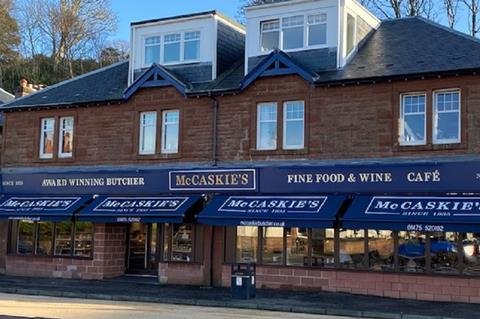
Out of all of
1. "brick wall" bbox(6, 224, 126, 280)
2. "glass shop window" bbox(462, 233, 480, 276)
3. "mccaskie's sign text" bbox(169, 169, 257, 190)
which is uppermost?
"mccaskie's sign text" bbox(169, 169, 257, 190)

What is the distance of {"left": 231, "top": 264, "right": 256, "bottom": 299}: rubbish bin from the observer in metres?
16.5

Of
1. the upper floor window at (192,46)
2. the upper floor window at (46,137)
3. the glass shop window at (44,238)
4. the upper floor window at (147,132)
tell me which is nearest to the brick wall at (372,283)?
the upper floor window at (147,132)

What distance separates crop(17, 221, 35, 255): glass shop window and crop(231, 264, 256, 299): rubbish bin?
1001cm

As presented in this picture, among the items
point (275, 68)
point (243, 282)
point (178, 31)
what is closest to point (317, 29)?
point (275, 68)

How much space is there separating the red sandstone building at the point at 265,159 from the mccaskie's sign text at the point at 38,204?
0.08m

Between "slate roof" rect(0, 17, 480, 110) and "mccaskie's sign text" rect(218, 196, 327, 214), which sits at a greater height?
"slate roof" rect(0, 17, 480, 110)

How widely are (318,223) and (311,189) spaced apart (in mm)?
1681

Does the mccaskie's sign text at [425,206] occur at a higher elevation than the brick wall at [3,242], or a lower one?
higher

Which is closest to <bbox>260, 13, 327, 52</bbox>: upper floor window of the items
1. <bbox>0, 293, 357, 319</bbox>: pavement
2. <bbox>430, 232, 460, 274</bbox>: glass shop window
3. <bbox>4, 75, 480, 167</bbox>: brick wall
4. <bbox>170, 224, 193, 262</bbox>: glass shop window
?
<bbox>4, 75, 480, 167</bbox>: brick wall

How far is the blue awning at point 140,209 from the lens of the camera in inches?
782

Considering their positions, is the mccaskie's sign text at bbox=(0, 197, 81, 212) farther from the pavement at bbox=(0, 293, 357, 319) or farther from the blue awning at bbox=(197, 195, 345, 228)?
the pavement at bbox=(0, 293, 357, 319)

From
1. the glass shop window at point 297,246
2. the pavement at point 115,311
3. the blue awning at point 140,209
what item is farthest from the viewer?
the blue awning at point 140,209

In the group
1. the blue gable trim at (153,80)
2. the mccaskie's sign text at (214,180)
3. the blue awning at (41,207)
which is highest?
the blue gable trim at (153,80)

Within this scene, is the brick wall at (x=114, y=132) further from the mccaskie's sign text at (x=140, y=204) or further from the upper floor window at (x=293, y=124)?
the upper floor window at (x=293, y=124)
